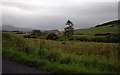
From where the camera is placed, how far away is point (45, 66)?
6738 millimetres

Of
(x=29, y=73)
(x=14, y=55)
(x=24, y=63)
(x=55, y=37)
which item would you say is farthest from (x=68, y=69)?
(x=55, y=37)

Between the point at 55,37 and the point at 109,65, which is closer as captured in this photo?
the point at 109,65

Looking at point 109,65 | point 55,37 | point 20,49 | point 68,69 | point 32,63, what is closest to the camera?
point 68,69

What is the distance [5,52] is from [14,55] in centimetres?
121

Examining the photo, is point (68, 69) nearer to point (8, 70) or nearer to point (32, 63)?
point (32, 63)

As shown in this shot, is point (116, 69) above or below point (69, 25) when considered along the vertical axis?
below

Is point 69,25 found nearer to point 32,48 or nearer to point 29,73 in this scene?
point 32,48

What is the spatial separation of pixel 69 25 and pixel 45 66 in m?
67.6

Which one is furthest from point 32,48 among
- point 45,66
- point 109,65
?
point 109,65

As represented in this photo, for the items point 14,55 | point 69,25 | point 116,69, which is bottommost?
point 116,69

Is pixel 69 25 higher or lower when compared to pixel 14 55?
higher

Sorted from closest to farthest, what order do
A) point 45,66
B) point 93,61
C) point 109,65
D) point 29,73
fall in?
point 29,73 < point 45,66 < point 109,65 < point 93,61

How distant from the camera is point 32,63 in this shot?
722 centimetres

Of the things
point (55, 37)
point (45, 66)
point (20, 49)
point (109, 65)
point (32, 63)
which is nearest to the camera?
point (45, 66)
